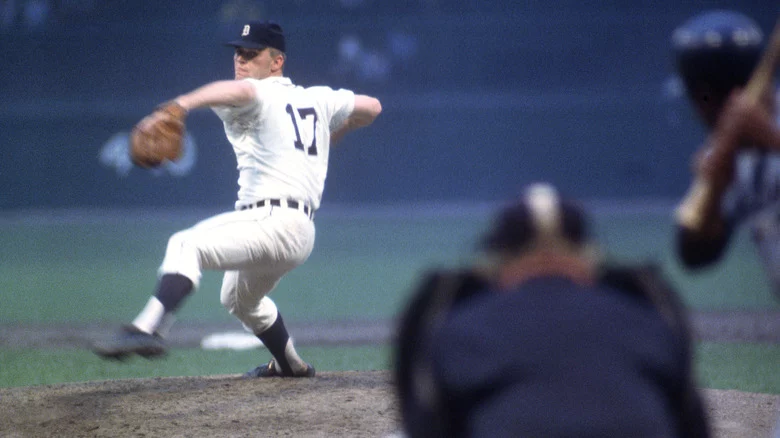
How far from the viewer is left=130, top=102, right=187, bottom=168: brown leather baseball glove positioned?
16.2ft

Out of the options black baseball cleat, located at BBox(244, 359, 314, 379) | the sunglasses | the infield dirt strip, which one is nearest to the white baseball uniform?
the sunglasses

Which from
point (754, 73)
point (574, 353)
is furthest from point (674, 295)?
point (754, 73)

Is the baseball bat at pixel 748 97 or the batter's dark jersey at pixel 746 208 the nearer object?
the baseball bat at pixel 748 97

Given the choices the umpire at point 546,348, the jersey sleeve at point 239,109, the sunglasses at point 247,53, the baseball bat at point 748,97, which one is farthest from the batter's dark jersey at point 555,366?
the sunglasses at point 247,53

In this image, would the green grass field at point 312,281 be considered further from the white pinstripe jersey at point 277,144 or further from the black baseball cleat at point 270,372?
the white pinstripe jersey at point 277,144

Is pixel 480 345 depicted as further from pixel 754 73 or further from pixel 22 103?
pixel 22 103

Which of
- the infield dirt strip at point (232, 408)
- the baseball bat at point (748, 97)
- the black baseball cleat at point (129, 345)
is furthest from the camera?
the infield dirt strip at point (232, 408)

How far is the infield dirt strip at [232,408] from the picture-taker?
4.86 metres

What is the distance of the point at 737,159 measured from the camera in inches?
94.7

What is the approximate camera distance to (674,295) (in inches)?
82.7

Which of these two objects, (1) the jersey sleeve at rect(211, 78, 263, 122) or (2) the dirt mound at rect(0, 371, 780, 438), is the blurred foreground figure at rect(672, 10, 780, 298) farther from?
(1) the jersey sleeve at rect(211, 78, 263, 122)

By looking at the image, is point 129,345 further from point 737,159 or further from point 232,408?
point 737,159

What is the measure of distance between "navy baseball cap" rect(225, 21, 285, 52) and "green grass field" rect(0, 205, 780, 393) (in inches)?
81.0

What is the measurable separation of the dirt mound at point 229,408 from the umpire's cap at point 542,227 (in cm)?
287
